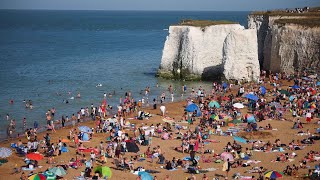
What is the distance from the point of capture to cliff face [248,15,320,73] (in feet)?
161

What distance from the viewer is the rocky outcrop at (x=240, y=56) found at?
4847 centimetres

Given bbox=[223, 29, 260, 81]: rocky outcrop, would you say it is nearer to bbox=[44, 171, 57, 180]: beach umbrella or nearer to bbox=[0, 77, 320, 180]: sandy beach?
bbox=[0, 77, 320, 180]: sandy beach

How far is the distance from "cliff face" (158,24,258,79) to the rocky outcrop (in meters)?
2.83

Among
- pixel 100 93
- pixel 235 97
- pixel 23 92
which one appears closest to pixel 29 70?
pixel 23 92

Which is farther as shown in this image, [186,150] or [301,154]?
[186,150]

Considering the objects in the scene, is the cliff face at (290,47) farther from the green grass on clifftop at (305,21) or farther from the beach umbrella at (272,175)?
the beach umbrella at (272,175)

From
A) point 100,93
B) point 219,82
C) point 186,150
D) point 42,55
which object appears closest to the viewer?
point 186,150

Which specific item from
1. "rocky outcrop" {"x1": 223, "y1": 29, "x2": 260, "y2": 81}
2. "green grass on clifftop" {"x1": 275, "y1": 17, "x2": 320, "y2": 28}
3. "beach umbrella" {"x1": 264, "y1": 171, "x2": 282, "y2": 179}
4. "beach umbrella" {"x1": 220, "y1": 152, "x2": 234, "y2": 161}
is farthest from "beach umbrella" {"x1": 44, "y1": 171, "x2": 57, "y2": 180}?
"green grass on clifftop" {"x1": 275, "y1": 17, "x2": 320, "y2": 28}

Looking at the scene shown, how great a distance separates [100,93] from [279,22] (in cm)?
2193

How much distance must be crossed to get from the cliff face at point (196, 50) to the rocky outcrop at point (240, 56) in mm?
2835

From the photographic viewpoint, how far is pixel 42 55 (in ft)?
264

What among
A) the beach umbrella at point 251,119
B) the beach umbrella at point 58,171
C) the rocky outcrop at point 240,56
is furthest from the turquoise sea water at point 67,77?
the beach umbrella at point 251,119

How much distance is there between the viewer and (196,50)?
51.8 meters

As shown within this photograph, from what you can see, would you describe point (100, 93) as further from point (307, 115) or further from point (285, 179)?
point (285, 179)
